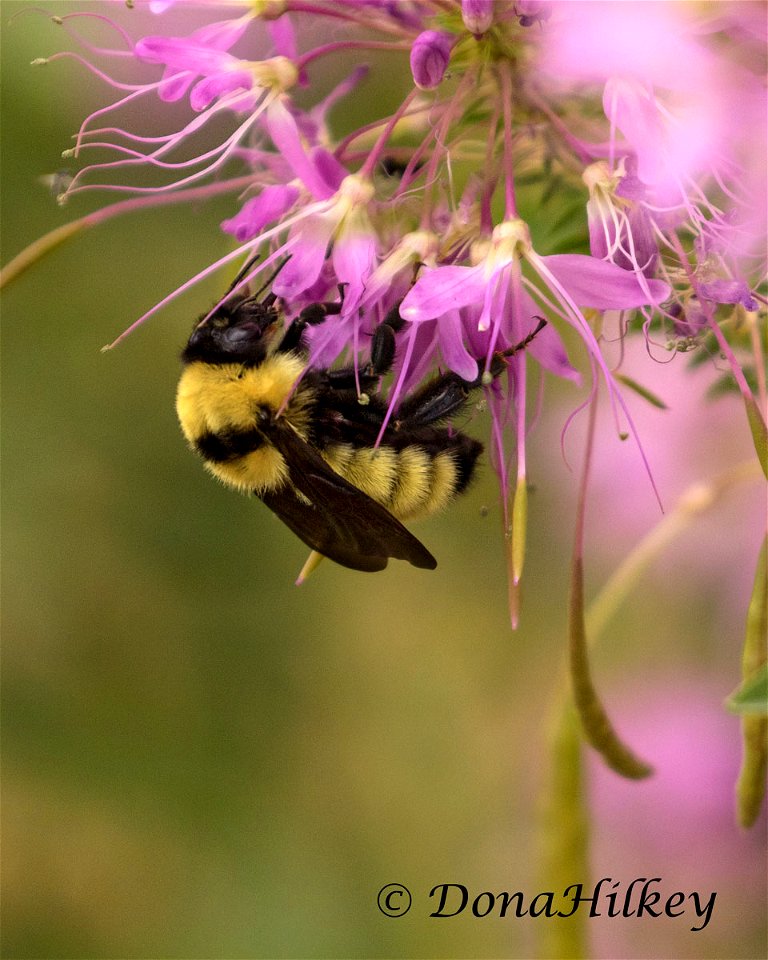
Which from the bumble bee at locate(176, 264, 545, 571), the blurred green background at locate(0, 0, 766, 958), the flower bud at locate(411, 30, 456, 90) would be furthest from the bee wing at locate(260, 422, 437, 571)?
the blurred green background at locate(0, 0, 766, 958)

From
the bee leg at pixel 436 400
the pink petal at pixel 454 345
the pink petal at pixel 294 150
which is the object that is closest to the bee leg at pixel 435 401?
the bee leg at pixel 436 400

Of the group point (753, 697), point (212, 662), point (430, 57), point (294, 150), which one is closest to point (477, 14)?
point (430, 57)

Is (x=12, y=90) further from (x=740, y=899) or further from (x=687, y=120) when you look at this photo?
(x=740, y=899)

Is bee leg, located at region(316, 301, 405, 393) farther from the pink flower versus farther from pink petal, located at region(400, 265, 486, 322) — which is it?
the pink flower

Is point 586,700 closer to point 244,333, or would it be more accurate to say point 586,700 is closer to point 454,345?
point 454,345

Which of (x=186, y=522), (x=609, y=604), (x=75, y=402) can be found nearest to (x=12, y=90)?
(x=75, y=402)

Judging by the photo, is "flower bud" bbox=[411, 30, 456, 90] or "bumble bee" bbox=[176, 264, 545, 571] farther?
"bumble bee" bbox=[176, 264, 545, 571]

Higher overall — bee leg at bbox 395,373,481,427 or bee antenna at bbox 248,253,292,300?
bee antenna at bbox 248,253,292,300
